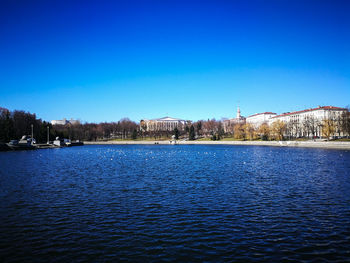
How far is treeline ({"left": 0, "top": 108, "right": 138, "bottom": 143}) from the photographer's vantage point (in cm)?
8962

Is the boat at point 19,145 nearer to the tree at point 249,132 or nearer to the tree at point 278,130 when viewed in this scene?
the tree at point 249,132

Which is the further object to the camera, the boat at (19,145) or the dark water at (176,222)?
the boat at (19,145)

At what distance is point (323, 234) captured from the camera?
1090cm

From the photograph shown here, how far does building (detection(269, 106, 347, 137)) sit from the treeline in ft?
277

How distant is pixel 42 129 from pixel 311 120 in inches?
4227

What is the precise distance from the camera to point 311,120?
107 metres

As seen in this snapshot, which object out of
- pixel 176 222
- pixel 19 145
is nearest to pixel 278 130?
pixel 19 145

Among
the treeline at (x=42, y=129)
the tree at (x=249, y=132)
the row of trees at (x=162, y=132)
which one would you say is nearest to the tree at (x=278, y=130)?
the row of trees at (x=162, y=132)

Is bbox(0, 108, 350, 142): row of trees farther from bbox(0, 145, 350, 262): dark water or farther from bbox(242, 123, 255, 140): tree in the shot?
bbox(0, 145, 350, 262): dark water

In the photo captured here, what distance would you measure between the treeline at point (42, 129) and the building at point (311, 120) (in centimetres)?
8454

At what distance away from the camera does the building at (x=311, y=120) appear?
4092 inches

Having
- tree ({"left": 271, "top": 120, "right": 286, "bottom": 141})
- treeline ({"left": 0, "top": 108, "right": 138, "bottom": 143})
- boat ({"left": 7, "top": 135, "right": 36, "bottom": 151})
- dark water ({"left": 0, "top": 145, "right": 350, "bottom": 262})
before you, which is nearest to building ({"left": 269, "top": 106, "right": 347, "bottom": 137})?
tree ({"left": 271, "top": 120, "right": 286, "bottom": 141})

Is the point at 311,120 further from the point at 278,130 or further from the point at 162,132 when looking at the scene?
the point at 162,132

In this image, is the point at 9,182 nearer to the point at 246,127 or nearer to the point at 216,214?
the point at 216,214
